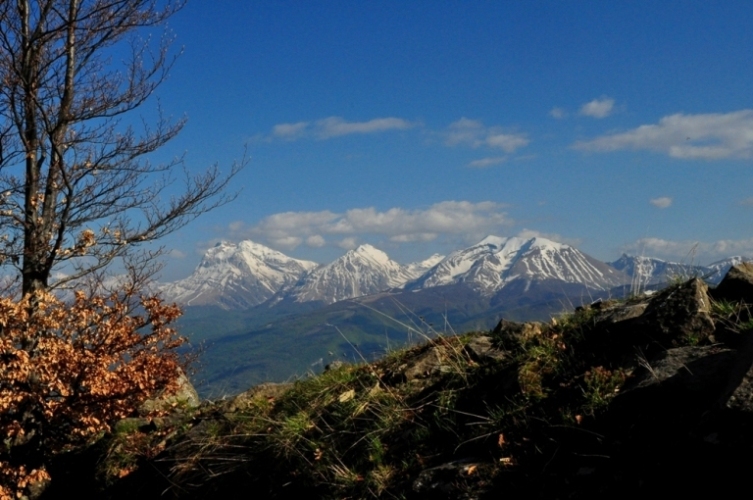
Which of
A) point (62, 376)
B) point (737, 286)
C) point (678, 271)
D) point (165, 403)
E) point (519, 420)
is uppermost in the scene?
point (678, 271)

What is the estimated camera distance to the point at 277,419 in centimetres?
812

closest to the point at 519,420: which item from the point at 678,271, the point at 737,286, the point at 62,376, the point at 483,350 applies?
the point at 483,350

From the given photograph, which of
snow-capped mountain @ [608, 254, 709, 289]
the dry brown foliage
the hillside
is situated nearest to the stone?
the hillside

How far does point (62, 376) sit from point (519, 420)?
30.7 ft

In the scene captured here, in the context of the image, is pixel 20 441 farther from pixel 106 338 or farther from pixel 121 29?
pixel 121 29

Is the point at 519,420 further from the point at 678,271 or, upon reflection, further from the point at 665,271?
the point at 665,271

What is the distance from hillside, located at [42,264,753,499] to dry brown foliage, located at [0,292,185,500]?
101 inches

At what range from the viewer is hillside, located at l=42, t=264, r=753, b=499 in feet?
15.3

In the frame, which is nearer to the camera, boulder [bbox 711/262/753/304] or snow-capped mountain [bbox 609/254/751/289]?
boulder [bbox 711/262/753/304]

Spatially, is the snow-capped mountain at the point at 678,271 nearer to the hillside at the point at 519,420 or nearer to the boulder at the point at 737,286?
the boulder at the point at 737,286

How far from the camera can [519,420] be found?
580 centimetres

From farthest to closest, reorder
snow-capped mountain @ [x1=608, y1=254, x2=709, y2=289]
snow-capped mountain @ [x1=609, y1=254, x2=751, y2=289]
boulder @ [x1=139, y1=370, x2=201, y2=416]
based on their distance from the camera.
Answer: boulder @ [x1=139, y1=370, x2=201, y2=416], snow-capped mountain @ [x1=608, y1=254, x2=709, y2=289], snow-capped mountain @ [x1=609, y1=254, x2=751, y2=289]

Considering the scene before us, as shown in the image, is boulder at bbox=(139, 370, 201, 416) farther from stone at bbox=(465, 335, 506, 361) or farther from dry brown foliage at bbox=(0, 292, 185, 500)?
stone at bbox=(465, 335, 506, 361)

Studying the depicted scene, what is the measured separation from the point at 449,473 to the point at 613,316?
269 cm
